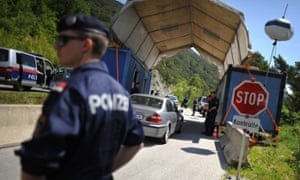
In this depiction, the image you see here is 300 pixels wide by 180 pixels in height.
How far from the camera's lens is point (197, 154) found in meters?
10.8

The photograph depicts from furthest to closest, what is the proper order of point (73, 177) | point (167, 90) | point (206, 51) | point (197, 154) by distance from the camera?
point (167, 90) → point (206, 51) → point (197, 154) → point (73, 177)

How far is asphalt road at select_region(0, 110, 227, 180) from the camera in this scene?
6813 mm

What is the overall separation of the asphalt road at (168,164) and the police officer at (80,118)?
432cm

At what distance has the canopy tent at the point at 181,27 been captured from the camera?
1505 centimetres

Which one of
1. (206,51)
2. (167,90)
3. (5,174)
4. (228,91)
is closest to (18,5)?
(167,90)

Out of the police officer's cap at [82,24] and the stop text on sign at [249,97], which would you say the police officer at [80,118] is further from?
the stop text on sign at [249,97]

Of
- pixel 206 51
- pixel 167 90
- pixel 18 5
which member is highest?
pixel 18 5

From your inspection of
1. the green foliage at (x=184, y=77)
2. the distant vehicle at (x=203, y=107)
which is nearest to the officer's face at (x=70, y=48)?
the distant vehicle at (x=203, y=107)

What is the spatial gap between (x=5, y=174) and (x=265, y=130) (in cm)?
1149

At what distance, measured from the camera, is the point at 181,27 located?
800 inches

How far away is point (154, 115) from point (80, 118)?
30.4 ft

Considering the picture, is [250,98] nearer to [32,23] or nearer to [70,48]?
[70,48]

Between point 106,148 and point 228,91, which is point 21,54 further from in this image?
point 106,148

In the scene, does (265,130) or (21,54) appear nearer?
(265,130)
